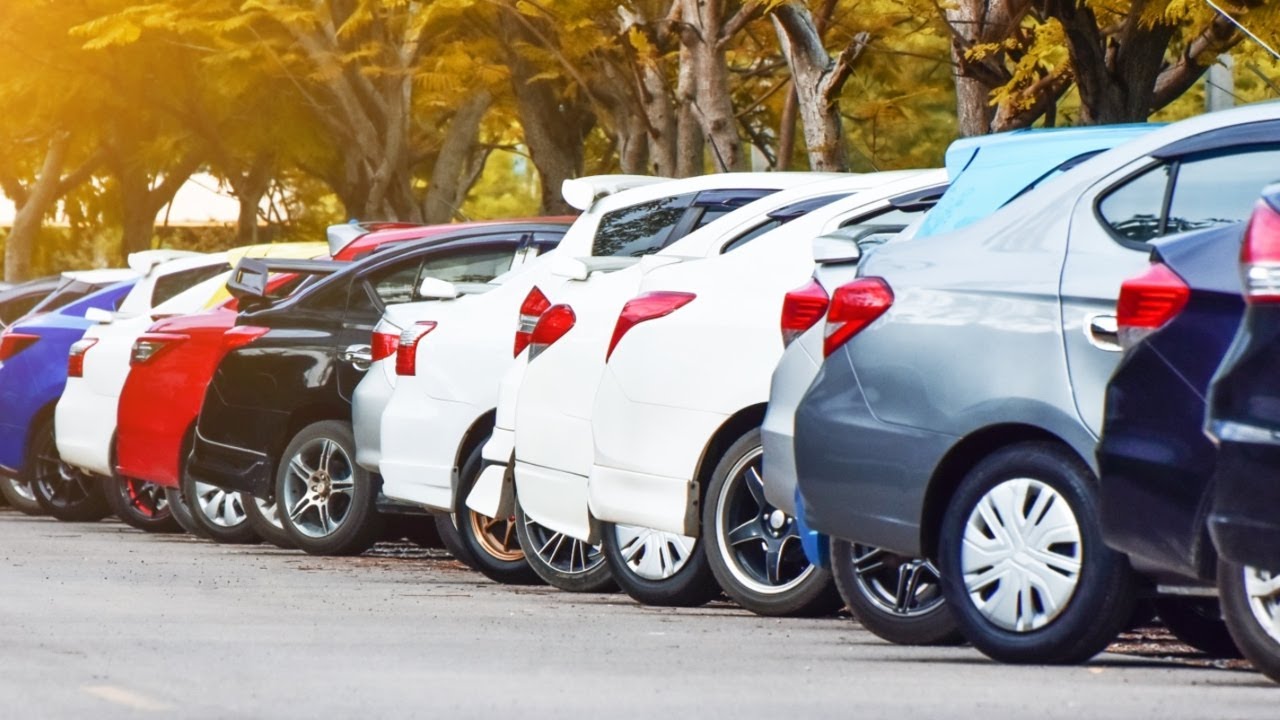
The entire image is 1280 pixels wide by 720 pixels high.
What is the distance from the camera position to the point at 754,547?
29.0ft

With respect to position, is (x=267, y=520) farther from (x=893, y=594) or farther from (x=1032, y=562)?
(x=1032, y=562)

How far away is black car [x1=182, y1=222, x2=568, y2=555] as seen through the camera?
12250 millimetres

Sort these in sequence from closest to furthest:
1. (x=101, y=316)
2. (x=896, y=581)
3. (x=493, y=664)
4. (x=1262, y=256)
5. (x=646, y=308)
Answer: (x=1262, y=256)
(x=493, y=664)
(x=896, y=581)
(x=646, y=308)
(x=101, y=316)

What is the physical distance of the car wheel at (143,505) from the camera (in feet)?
49.2

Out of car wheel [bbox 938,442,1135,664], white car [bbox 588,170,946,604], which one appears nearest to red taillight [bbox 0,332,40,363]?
white car [bbox 588,170,946,604]

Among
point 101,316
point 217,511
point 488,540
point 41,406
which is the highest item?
point 101,316

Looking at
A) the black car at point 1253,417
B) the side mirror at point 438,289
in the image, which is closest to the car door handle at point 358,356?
the side mirror at point 438,289

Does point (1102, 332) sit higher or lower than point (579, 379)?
higher

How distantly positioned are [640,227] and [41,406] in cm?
696

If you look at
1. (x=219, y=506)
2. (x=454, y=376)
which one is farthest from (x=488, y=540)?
(x=219, y=506)

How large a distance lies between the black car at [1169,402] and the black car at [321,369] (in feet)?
19.6

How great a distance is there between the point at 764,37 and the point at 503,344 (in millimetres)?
14501

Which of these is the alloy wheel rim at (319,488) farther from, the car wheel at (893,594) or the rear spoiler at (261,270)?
the car wheel at (893,594)

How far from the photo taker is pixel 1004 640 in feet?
23.0
